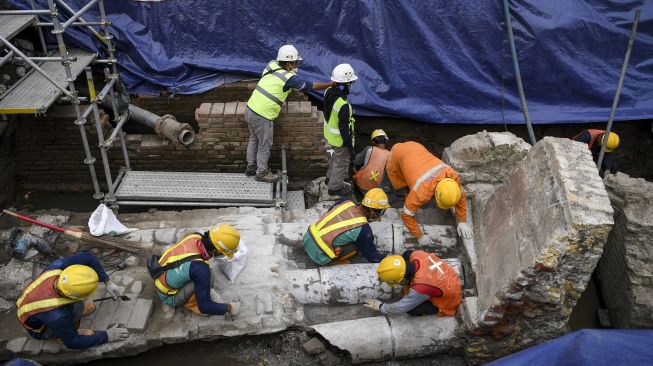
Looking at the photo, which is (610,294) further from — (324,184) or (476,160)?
(324,184)

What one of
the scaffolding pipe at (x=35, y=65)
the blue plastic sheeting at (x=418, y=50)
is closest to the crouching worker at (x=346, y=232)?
the blue plastic sheeting at (x=418, y=50)

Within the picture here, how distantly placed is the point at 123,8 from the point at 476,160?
191 inches

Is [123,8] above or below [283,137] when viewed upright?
above

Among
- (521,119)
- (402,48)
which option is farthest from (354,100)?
(521,119)

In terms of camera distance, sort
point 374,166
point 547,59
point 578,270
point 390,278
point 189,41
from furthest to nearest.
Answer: point 547,59 → point 189,41 → point 374,166 → point 390,278 → point 578,270

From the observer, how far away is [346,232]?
491 cm

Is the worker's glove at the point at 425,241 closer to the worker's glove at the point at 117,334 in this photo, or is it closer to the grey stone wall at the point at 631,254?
the grey stone wall at the point at 631,254

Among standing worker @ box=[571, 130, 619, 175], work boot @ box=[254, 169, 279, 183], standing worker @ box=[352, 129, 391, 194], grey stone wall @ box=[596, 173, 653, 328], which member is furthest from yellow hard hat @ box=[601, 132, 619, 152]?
work boot @ box=[254, 169, 279, 183]

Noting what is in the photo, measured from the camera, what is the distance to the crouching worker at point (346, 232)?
4.92 meters

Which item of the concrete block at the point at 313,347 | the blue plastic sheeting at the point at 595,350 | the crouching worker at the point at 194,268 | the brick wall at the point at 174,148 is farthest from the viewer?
the brick wall at the point at 174,148

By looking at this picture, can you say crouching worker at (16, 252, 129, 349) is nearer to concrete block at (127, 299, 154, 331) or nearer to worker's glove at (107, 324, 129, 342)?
worker's glove at (107, 324, 129, 342)

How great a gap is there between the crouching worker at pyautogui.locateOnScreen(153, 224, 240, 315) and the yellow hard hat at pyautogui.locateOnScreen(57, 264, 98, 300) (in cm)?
53

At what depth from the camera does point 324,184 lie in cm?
681

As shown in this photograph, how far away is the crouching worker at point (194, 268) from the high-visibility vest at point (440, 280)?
1642mm
